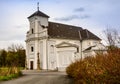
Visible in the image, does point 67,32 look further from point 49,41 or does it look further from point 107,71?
point 107,71

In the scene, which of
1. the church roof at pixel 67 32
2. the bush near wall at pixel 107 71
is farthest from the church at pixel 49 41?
the bush near wall at pixel 107 71

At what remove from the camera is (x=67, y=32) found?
55.8 meters

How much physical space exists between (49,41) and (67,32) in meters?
7.20

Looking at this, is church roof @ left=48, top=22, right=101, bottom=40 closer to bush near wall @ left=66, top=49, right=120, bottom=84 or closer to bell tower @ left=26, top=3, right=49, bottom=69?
bell tower @ left=26, top=3, right=49, bottom=69

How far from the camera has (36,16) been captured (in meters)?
52.7

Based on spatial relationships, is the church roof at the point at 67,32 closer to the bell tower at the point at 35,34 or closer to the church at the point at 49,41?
the church at the point at 49,41

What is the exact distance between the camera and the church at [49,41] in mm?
49562

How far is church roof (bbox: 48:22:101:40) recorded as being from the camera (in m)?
52.3

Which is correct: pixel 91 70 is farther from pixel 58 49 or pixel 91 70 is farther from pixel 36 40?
pixel 36 40

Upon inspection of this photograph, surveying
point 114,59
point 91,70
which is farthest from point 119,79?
point 91,70

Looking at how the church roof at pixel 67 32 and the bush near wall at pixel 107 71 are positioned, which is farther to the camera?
the church roof at pixel 67 32

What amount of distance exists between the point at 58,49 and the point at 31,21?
492 inches

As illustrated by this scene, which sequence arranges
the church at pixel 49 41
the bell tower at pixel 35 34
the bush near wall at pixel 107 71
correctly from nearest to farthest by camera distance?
the bush near wall at pixel 107 71 → the church at pixel 49 41 → the bell tower at pixel 35 34

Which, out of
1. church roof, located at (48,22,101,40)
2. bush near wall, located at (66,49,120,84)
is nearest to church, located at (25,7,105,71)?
church roof, located at (48,22,101,40)
